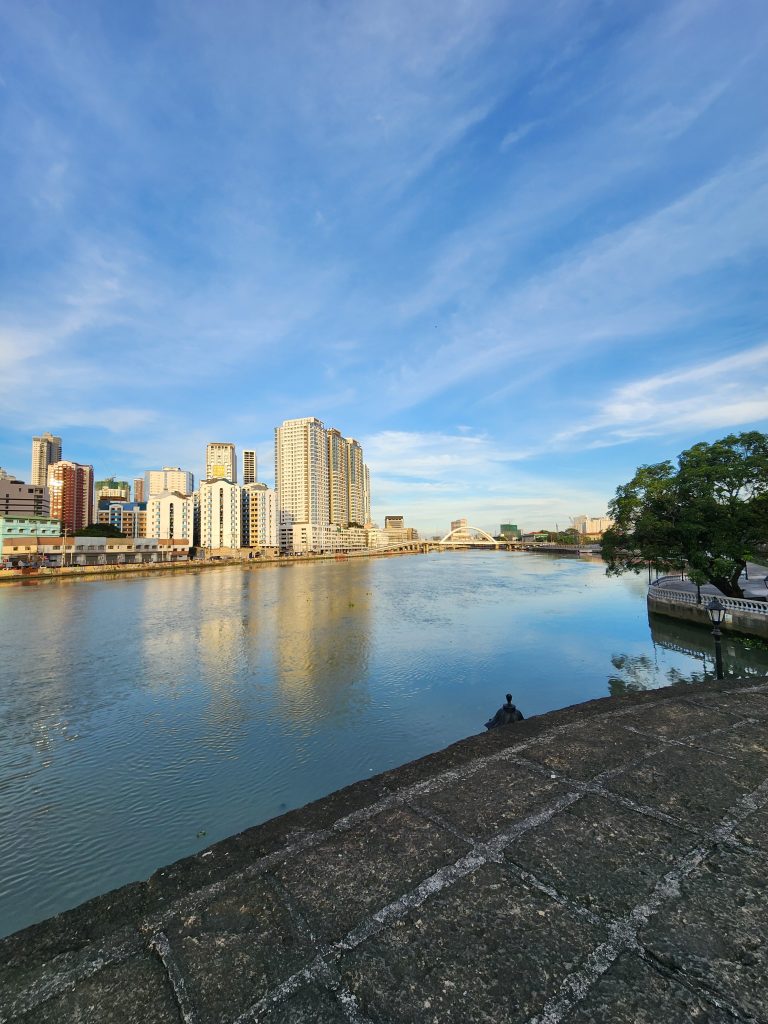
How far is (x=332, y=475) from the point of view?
179 m

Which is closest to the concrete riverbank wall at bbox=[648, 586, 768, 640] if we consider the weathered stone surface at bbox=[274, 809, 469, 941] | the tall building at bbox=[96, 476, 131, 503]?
the weathered stone surface at bbox=[274, 809, 469, 941]

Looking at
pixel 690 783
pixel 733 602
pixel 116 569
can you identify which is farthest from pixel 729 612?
pixel 116 569

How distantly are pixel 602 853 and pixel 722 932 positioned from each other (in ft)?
2.76

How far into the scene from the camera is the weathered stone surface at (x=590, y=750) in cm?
468

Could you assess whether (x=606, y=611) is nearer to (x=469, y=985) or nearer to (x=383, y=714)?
(x=383, y=714)

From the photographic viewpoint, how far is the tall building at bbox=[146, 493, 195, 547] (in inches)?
4513

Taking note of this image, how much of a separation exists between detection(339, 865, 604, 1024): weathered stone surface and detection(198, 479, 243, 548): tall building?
405ft

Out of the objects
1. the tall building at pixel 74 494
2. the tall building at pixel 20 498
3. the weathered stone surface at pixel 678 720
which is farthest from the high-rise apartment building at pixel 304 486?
the weathered stone surface at pixel 678 720

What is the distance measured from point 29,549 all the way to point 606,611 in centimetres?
9569

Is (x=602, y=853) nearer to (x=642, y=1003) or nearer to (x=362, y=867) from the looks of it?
(x=642, y=1003)

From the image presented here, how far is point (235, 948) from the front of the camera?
8.19ft

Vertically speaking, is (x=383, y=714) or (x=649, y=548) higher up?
(x=649, y=548)

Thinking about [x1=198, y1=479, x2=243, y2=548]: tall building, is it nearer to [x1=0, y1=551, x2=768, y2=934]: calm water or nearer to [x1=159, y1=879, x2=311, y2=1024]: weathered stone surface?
[x1=0, y1=551, x2=768, y2=934]: calm water

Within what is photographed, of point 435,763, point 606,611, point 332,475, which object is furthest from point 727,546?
point 332,475
